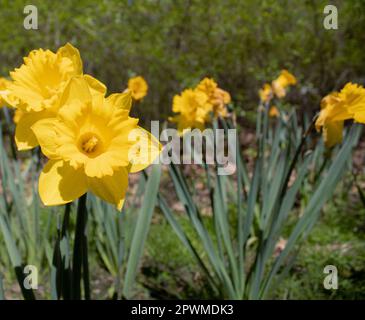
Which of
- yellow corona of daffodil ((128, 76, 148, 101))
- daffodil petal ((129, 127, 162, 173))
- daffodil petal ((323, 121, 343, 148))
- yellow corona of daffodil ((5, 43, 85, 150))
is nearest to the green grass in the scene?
daffodil petal ((323, 121, 343, 148))

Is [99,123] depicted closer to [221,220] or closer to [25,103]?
[25,103]

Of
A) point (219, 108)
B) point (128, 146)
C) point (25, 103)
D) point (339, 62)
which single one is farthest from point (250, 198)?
point (339, 62)

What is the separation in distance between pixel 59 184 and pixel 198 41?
4.98m

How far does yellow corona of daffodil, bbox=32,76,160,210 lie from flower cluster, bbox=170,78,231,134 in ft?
3.17

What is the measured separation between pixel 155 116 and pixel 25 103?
4942 mm

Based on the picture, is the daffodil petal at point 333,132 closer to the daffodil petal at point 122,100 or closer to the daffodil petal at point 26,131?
the daffodil petal at point 122,100

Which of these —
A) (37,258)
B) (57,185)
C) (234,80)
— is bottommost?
(37,258)

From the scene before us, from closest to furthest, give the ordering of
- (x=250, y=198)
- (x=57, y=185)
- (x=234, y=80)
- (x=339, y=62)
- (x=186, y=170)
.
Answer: (x=57, y=185), (x=250, y=198), (x=186, y=170), (x=339, y=62), (x=234, y=80)

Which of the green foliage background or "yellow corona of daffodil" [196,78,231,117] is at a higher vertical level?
the green foliage background

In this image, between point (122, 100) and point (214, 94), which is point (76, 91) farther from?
point (214, 94)

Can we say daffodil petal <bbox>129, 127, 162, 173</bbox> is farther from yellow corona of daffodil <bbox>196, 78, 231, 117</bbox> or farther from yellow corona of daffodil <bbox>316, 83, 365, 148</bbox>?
yellow corona of daffodil <bbox>196, 78, 231, 117</bbox>

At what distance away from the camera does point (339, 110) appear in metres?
1.26

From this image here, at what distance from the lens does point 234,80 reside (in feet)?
18.8

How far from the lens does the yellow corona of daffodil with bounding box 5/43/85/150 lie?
0.86 m
